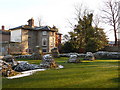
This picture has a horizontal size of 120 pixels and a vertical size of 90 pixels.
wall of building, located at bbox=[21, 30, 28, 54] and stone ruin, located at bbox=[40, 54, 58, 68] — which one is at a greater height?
wall of building, located at bbox=[21, 30, 28, 54]

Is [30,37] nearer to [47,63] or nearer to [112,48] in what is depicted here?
[112,48]

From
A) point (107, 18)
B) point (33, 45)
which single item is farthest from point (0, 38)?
point (107, 18)

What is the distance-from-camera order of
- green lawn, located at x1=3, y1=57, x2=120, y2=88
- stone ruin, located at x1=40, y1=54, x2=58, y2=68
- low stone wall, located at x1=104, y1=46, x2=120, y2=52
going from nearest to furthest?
1. green lawn, located at x1=3, y1=57, x2=120, y2=88
2. stone ruin, located at x1=40, y1=54, x2=58, y2=68
3. low stone wall, located at x1=104, y1=46, x2=120, y2=52

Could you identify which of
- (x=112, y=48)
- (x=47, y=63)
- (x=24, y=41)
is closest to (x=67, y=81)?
(x=47, y=63)

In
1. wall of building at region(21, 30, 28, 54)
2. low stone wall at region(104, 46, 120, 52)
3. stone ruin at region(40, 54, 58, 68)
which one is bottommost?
stone ruin at region(40, 54, 58, 68)

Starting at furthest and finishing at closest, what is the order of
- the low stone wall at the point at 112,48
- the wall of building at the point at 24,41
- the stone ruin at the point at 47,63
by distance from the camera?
1. the wall of building at the point at 24,41
2. the low stone wall at the point at 112,48
3. the stone ruin at the point at 47,63

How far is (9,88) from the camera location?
5.16m

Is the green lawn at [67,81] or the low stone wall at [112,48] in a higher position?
the low stone wall at [112,48]

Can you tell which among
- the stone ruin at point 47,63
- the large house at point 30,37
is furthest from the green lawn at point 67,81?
the large house at point 30,37

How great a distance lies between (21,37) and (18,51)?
3963 mm

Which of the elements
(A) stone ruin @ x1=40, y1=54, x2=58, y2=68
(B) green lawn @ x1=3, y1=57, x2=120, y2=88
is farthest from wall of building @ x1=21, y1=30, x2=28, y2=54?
(B) green lawn @ x1=3, y1=57, x2=120, y2=88

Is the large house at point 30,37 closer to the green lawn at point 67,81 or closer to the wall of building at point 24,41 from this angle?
the wall of building at point 24,41

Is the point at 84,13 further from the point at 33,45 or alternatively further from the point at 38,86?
the point at 38,86

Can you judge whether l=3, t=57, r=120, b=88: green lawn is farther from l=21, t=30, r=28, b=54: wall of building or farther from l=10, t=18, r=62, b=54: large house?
l=21, t=30, r=28, b=54: wall of building
